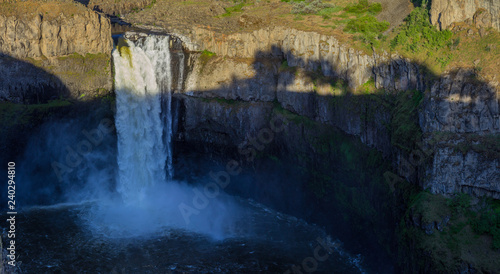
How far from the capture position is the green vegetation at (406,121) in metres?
31.5

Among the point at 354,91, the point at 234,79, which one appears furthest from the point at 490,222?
the point at 234,79

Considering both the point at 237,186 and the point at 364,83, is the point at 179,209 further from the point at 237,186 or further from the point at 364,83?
the point at 364,83

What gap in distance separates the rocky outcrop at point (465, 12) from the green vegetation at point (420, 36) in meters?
0.76

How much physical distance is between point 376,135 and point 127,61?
23.8 meters

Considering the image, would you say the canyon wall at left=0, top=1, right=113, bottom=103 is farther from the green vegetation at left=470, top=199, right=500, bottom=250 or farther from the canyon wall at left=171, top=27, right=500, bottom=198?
the green vegetation at left=470, top=199, right=500, bottom=250

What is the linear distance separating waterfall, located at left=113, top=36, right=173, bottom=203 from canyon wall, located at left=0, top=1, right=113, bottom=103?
167 cm

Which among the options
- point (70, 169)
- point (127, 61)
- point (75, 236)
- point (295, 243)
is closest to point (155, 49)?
point (127, 61)

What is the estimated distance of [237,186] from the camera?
161 feet

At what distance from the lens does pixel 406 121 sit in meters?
32.3

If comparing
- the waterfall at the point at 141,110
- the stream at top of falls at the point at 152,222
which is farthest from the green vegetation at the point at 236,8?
the waterfall at the point at 141,110

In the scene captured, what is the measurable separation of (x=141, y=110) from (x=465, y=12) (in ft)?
91.7

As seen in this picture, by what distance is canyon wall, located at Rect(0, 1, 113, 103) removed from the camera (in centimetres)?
4403

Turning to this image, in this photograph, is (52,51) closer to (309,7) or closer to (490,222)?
(309,7)

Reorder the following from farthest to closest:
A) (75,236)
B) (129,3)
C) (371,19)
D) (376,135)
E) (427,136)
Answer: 1. (129,3)
2. (371,19)
3. (75,236)
4. (376,135)
5. (427,136)
